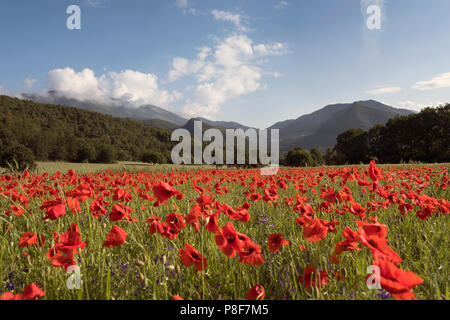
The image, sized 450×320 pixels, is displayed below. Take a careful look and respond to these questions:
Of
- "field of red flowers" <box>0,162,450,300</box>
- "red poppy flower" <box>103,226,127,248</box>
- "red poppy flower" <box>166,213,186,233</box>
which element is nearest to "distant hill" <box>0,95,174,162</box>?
"field of red flowers" <box>0,162,450,300</box>

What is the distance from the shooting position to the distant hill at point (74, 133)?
196 ft

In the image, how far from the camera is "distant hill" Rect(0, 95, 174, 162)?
59812mm

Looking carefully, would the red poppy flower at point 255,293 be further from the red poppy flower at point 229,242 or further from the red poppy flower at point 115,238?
the red poppy flower at point 115,238

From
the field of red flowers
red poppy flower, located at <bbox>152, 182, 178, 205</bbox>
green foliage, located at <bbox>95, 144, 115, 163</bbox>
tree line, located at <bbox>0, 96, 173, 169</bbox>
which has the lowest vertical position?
the field of red flowers

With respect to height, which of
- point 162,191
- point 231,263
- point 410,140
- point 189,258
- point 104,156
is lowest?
point 231,263

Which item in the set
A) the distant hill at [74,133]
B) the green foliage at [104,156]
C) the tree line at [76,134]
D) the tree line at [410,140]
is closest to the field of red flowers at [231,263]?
the tree line at [410,140]

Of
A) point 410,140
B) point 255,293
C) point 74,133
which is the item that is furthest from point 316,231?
point 74,133

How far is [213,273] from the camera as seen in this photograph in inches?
64.0

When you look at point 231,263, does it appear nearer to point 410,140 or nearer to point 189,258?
point 189,258

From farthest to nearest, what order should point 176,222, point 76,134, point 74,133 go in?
point 76,134
point 74,133
point 176,222

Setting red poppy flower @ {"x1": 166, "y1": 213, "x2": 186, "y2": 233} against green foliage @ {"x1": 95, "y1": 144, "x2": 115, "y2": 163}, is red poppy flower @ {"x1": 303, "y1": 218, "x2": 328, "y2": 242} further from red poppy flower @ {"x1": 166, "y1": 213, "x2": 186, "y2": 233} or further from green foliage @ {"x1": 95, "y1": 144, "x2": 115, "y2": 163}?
green foliage @ {"x1": 95, "y1": 144, "x2": 115, "y2": 163}

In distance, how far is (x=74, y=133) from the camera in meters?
84.7
